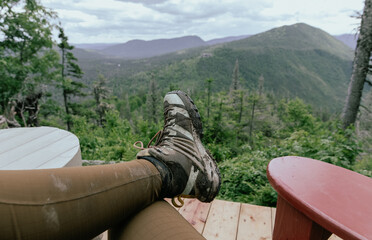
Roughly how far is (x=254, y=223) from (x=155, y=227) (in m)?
1.17

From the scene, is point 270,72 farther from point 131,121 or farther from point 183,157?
point 183,157

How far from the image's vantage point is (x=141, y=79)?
358 feet

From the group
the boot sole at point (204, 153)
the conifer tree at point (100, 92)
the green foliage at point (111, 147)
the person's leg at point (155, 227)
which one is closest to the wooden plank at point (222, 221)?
the boot sole at point (204, 153)

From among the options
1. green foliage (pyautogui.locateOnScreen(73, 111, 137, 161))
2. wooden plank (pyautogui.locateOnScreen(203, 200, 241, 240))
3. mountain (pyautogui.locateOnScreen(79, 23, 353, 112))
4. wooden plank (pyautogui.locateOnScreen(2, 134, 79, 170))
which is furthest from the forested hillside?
mountain (pyautogui.locateOnScreen(79, 23, 353, 112))

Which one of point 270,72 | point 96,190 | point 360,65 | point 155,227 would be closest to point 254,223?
point 155,227

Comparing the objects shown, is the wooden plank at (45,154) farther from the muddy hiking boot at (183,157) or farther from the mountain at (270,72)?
the mountain at (270,72)

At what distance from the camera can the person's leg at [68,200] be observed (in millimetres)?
799

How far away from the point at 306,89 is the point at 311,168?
149 metres

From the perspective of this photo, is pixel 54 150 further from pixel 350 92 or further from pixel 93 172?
pixel 350 92

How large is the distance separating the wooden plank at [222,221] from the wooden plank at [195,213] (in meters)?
0.04

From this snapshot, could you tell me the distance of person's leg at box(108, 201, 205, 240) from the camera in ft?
3.05

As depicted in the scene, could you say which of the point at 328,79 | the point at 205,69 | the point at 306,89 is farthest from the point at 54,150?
the point at 328,79

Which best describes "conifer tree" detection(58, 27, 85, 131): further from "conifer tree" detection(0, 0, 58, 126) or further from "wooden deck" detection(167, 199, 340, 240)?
"wooden deck" detection(167, 199, 340, 240)

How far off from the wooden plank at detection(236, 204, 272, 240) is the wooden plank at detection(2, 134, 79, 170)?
4.68 feet
